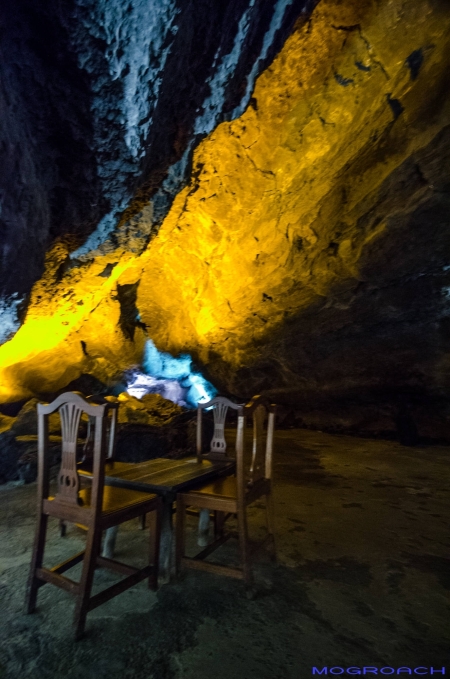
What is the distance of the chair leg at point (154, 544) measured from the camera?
220cm

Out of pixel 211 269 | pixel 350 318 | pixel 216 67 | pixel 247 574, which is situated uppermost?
pixel 216 67

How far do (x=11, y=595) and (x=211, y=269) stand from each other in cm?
563

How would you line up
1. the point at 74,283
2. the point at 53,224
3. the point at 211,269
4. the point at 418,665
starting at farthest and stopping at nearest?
the point at 211,269, the point at 74,283, the point at 53,224, the point at 418,665

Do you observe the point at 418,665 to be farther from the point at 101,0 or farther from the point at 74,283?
the point at 74,283

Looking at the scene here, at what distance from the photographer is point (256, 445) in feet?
8.43

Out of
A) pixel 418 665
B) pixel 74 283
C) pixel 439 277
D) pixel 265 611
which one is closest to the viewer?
pixel 418 665

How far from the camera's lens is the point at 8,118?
254cm

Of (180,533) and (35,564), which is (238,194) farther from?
(35,564)

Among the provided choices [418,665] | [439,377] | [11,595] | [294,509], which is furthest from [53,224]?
[439,377]

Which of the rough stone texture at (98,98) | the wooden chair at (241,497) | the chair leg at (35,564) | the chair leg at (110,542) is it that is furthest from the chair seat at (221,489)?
the rough stone texture at (98,98)

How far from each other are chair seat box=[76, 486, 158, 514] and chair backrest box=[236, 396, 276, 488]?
584 millimetres

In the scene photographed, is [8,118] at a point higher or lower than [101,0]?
lower

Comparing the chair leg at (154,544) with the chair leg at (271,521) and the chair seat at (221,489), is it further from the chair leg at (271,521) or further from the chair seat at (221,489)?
the chair leg at (271,521)

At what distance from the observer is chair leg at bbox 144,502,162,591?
220 centimetres
